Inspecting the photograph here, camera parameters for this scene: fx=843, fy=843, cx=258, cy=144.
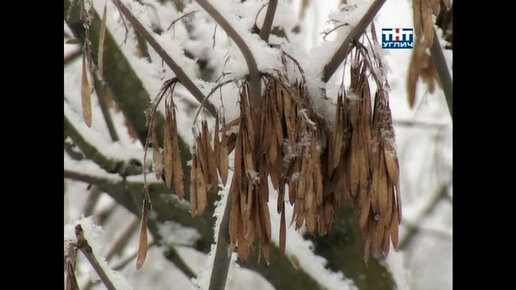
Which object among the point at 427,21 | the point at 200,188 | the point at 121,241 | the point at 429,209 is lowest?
the point at 121,241

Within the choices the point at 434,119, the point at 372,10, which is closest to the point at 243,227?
the point at 372,10

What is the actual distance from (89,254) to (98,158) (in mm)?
833

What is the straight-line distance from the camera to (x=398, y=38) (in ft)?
5.61

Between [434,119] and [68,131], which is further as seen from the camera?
[434,119]

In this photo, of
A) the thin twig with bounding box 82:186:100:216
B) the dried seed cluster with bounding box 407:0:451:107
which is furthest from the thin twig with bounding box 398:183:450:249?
the dried seed cluster with bounding box 407:0:451:107

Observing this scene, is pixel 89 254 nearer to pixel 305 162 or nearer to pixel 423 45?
pixel 305 162

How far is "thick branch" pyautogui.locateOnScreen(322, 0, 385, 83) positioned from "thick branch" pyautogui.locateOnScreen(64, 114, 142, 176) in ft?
3.25

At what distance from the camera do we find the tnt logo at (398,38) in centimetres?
168

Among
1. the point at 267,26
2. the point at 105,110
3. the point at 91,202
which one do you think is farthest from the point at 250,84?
the point at 91,202

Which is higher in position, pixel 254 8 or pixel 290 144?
pixel 254 8
